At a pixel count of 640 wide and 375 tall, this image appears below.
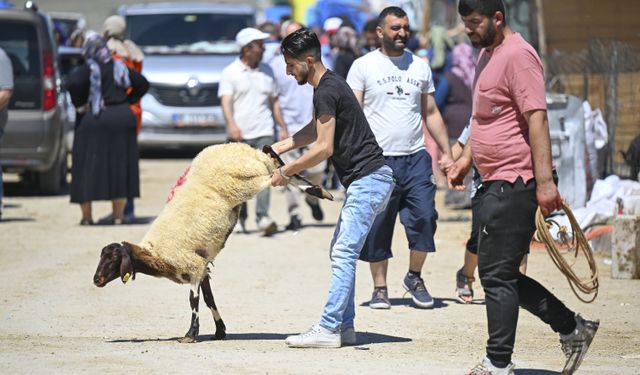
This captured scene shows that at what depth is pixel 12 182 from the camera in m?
19.6

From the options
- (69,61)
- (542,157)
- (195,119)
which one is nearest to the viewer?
(542,157)

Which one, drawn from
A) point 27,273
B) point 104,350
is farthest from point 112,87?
point 104,350

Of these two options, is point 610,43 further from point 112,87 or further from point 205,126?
point 205,126

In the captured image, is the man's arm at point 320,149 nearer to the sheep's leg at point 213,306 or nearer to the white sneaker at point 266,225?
the sheep's leg at point 213,306

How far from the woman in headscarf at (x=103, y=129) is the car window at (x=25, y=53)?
2.54 m

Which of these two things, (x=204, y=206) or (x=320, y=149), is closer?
(x=320, y=149)

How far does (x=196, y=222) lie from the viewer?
7.82m

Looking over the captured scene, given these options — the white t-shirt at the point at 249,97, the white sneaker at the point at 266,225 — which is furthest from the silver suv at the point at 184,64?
the white t-shirt at the point at 249,97

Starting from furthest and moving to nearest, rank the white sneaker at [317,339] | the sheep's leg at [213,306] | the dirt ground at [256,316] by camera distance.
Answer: the sheep's leg at [213,306] → the white sneaker at [317,339] → the dirt ground at [256,316]

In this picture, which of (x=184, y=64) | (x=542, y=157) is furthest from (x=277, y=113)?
(x=184, y=64)

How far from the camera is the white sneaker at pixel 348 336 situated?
7.96 m

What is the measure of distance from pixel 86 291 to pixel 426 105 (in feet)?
10.3

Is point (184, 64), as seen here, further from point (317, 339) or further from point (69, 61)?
point (317, 339)

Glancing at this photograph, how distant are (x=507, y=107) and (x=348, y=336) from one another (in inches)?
81.4
